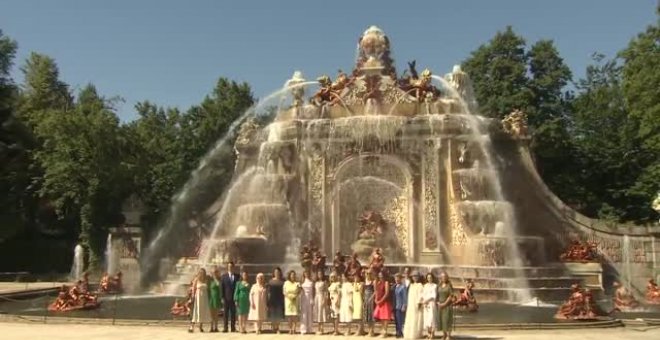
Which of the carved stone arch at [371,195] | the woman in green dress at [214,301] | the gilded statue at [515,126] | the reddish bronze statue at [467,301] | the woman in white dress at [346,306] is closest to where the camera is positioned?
the woman in white dress at [346,306]

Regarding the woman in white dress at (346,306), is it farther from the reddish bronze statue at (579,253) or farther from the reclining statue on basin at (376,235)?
the reddish bronze statue at (579,253)

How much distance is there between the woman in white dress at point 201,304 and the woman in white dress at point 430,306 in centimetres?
494

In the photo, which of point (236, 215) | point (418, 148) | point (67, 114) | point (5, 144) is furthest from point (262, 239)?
point (5, 144)

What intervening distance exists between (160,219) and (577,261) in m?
22.6

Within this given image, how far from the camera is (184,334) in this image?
1678 centimetres

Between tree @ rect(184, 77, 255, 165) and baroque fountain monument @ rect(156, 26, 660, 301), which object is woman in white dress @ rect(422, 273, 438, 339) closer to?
baroque fountain monument @ rect(156, 26, 660, 301)

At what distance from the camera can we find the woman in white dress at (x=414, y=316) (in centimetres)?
1622

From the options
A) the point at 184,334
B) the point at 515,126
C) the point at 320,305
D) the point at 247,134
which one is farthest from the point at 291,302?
the point at 515,126

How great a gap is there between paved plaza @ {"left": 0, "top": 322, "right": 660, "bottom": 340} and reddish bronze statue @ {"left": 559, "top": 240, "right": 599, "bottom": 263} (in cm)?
1355

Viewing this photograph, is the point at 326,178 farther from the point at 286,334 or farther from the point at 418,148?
the point at 286,334

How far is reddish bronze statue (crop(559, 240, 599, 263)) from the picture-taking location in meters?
31.2

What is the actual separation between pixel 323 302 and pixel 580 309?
252 inches

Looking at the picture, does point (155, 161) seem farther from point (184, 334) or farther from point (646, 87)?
point (184, 334)

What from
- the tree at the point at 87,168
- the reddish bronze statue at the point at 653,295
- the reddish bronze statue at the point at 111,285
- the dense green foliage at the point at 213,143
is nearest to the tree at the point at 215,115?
the dense green foliage at the point at 213,143
